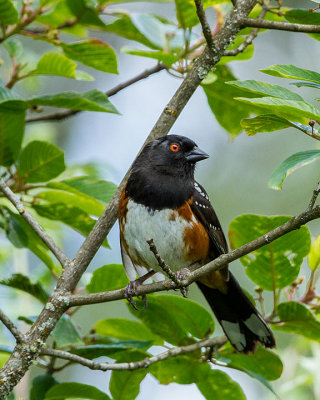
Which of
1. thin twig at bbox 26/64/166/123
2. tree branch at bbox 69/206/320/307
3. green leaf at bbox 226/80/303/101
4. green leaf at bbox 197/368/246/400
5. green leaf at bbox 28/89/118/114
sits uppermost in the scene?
thin twig at bbox 26/64/166/123

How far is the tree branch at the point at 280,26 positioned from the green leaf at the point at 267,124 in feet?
1.49

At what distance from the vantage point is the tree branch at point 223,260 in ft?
6.07

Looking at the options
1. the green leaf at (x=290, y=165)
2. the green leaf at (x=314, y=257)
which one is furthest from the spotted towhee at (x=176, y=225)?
the green leaf at (x=290, y=165)

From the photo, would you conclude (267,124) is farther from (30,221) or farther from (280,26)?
(30,221)

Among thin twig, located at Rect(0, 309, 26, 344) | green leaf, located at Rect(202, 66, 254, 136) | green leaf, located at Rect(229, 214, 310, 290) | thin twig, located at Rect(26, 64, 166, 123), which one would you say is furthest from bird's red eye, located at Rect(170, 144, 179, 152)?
thin twig, located at Rect(0, 309, 26, 344)

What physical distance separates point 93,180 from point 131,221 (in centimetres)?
31

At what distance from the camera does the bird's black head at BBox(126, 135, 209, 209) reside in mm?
3039

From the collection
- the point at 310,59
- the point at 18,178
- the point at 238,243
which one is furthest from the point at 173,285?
the point at 310,59

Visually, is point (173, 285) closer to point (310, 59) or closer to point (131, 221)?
point (131, 221)

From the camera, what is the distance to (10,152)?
2.82 metres

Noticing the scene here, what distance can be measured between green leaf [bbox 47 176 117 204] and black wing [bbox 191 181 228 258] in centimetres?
49

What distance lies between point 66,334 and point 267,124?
1.24m

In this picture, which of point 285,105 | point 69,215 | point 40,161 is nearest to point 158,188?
point 69,215

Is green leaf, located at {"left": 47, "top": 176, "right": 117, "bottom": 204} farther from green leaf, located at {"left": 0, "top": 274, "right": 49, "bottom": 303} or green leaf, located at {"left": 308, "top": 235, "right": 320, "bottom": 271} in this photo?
green leaf, located at {"left": 308, "top": 235, "right": 320, "bottom": 271}
